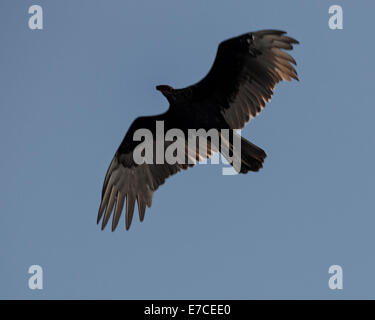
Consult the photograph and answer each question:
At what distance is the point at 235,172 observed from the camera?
339 inches

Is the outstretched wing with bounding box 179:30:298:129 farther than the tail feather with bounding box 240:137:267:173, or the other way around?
the outstretched wing with bounding box 179:30:298:129

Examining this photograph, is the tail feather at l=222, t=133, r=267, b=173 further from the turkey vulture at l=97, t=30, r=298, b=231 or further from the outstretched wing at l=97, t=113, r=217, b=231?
the outstretched wing at l=97, t=113, r=217, b=231

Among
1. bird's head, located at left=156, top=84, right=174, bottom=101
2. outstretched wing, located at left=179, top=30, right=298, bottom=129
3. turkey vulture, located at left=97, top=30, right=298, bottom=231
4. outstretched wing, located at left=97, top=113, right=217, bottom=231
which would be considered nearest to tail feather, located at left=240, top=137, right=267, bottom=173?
turkey vulture, located at left=97, top=30, right=298, bottom=231

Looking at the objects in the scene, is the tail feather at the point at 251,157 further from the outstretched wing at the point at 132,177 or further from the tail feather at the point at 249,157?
the outstretched wing at the point at 132,177

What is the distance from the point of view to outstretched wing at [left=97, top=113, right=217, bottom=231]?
9203mm

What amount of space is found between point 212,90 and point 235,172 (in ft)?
3.89

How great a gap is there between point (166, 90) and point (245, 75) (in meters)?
1.09

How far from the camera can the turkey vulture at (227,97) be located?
8.63m

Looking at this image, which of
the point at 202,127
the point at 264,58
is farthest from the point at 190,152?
the point at 264,58

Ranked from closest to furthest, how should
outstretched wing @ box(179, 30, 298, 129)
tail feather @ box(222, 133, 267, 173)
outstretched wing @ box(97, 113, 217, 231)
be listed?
1. tail feather @ box(222, 133, 267, 173)
2. outstretched wing @ box(179, 30, 298, 129)
3. outstretched wing @ box(97, 113, 217, 231)

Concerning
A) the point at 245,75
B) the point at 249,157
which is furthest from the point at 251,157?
the point at 245,75
